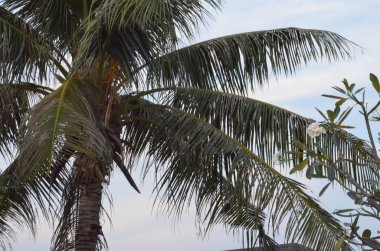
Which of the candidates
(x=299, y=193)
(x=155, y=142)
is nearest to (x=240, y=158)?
(x=299, y=193)

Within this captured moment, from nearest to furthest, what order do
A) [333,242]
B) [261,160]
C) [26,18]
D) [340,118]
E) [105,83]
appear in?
[340,118], [333,242], [261,160], [105,83], [26,18]

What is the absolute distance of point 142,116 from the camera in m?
9.38

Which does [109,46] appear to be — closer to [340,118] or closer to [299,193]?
[299,193]

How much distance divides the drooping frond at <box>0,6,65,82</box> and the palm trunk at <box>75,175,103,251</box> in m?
1.53

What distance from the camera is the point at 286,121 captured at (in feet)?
29.2

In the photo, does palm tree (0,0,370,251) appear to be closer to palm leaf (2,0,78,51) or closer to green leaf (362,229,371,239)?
palm leaf (2,0,78,51)

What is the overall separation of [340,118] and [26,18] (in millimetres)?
6781

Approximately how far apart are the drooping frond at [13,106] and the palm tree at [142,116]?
0.06ft

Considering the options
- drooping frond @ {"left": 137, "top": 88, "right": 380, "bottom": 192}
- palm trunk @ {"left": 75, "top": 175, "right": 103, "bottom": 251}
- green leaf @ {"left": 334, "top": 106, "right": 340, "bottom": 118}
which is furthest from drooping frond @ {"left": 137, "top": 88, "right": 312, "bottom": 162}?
green leaf @ {"left": 334, "top": 106, "right": 340, "bottom": 118}

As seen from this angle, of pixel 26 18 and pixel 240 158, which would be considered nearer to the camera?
pixel 240 158

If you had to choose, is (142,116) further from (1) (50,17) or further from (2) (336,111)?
(2) (336,111)

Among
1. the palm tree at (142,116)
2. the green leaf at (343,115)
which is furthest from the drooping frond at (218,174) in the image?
the green leaf at (343,115)

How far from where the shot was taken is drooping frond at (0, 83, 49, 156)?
9.32 metres

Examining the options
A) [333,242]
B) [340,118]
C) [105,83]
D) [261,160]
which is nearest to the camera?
[340,118]
